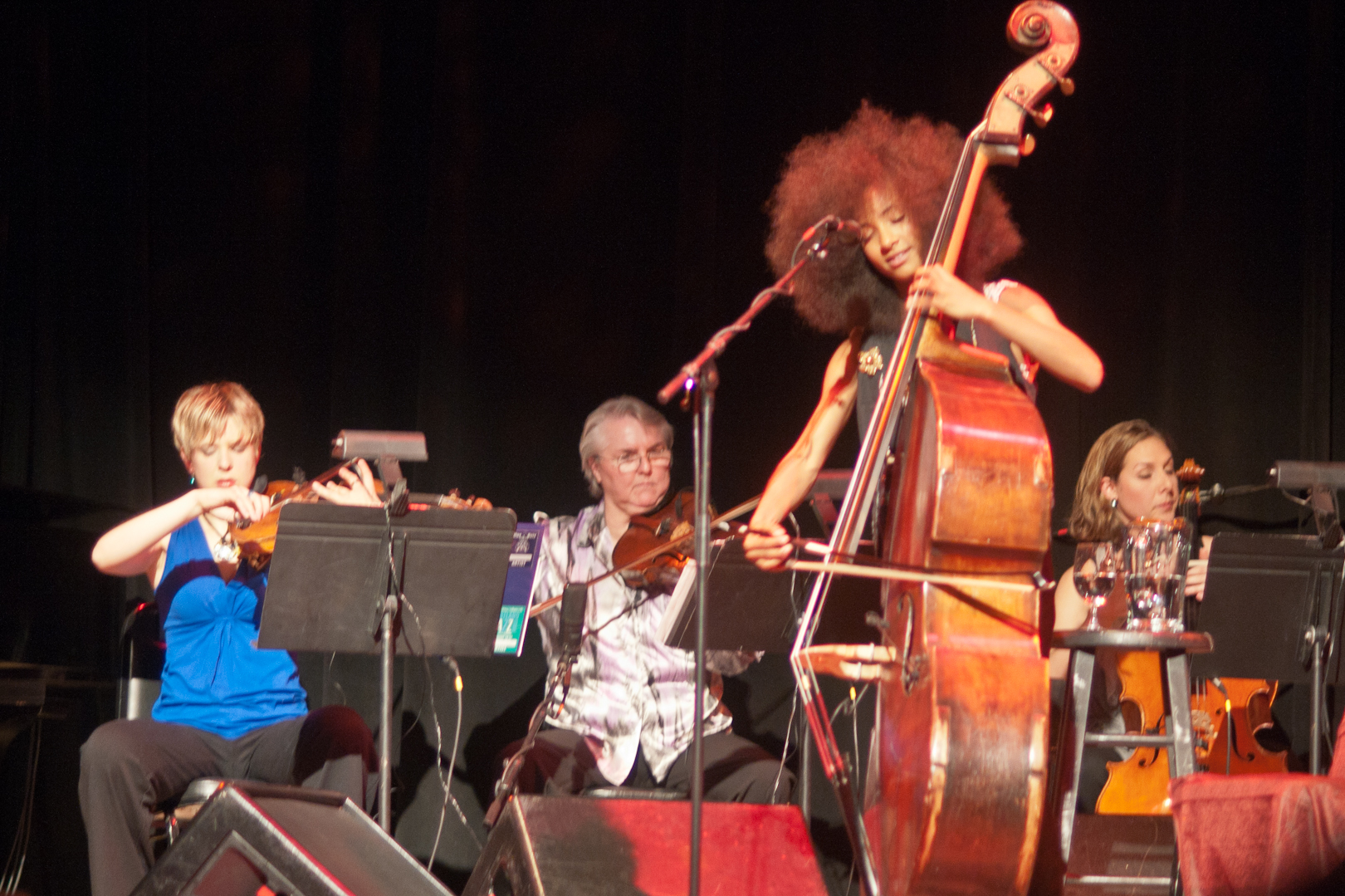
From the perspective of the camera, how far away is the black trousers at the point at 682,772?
9.80 ft

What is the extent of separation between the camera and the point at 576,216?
381 centimetres

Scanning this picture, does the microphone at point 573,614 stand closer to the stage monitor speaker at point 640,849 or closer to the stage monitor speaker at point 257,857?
the stage monitor speaker at point 640,849

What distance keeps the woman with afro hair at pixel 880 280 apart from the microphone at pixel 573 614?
2.25ft

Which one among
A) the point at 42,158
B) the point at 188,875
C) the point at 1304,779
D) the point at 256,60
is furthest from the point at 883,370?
the point at 42,158

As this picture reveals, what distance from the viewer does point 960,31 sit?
375 centimetres

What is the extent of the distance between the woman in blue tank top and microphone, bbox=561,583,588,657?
0.50 metres

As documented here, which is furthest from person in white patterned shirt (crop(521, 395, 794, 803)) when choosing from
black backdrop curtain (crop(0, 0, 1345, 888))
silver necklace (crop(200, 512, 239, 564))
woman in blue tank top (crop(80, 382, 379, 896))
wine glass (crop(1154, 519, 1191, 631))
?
wine glass (crop(1154, 519, 1191, 631))

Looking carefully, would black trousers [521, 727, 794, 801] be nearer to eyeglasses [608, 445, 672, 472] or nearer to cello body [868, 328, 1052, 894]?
eyeglasses [608, 445, 672, 472]

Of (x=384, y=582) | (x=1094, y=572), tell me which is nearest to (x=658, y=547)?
(x=384, y=582)

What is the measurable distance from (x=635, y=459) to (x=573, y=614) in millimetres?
533

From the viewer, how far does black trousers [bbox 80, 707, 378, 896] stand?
2.56m

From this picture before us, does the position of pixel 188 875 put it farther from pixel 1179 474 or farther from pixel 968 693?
pixel 1179 474

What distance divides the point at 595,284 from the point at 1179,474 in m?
1.76

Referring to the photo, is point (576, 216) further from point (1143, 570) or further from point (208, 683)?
point (1143, 570)
